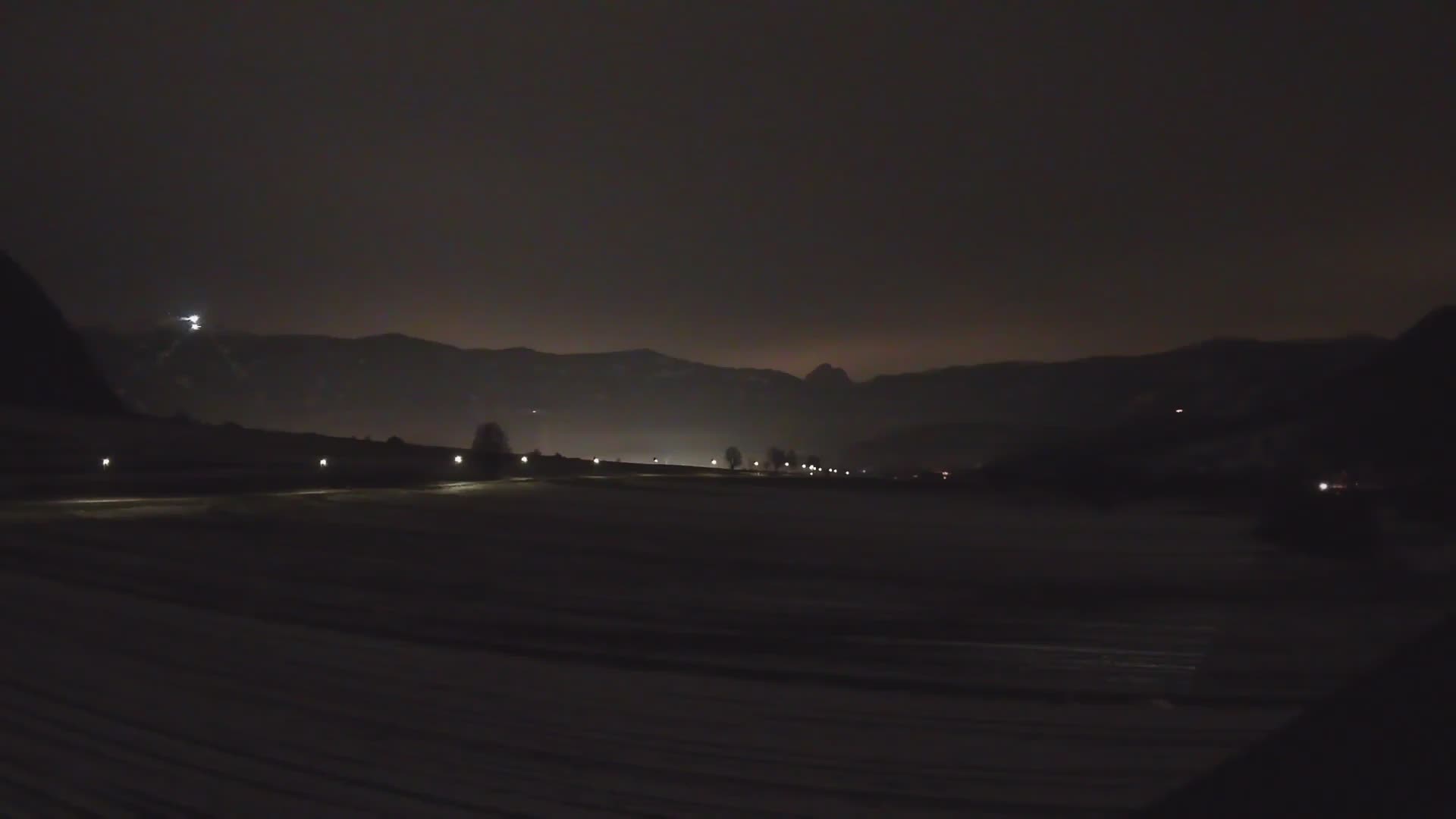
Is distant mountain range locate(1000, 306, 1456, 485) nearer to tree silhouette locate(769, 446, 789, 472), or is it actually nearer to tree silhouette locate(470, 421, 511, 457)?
tree silhouette locate(470, 421, 511, 457)

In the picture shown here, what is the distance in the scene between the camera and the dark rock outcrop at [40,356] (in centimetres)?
6756

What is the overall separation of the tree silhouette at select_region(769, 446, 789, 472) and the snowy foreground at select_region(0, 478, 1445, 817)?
178 feet

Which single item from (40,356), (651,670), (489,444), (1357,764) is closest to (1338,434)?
(651,670)

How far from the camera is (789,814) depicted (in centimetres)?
548

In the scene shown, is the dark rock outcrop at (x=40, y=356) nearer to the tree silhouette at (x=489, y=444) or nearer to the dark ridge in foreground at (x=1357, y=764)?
the tree silhouette at (x=489, y=444)

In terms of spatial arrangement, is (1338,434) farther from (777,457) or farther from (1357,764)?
(777,457)

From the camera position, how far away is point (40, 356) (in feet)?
238

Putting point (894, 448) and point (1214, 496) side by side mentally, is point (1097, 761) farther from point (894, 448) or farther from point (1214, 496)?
point (894, 448)

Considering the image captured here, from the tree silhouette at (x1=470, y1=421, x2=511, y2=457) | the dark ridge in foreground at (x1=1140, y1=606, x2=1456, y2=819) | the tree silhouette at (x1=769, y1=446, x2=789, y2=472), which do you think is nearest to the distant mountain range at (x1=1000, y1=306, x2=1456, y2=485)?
the dark ridge in foreground at (x1=1140, y1=606, x2=1456, y2=819)

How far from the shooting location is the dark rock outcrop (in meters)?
67.6

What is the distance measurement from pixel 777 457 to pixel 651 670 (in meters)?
65.9

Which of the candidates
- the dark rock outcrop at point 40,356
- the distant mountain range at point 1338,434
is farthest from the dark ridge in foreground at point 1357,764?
the dark rock outcrop at point 40,356

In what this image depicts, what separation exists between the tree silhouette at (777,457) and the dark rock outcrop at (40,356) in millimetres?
38876

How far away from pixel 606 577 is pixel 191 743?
7313 millimetres
